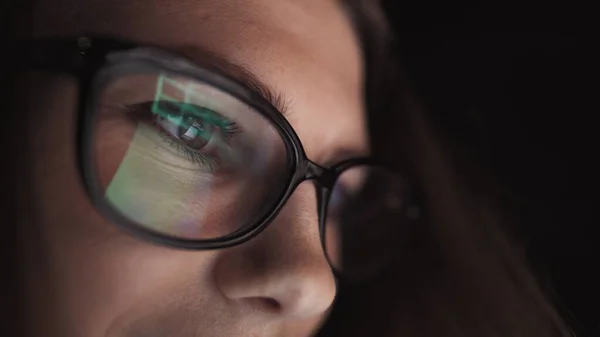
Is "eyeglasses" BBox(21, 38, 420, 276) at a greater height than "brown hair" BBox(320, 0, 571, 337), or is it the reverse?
"eyeglasses" BBox(21, 38, 420, 276)

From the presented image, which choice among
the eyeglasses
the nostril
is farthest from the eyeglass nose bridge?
the nostril

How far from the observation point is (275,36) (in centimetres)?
53

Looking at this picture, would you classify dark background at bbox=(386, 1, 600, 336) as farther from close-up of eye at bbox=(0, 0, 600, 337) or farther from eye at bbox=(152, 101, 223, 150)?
eye at bbox=(152, 101, 223, 150)

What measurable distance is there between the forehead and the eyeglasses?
2 cm

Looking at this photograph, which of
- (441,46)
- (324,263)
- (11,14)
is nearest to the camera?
(11,14)

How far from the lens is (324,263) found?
559 mm

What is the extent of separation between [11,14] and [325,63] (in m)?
0.25

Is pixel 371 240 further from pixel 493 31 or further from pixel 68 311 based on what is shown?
pixel 68 311

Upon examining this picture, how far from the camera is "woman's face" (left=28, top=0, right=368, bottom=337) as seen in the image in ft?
1.49

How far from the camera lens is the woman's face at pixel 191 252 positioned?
1.49 ft

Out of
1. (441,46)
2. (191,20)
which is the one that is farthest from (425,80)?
(191,20)

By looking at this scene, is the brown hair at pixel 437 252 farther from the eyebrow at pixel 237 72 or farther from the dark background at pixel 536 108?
the eyebrow at pixel 237 72

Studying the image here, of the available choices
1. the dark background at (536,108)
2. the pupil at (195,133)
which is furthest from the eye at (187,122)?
the dark background at (536,108)

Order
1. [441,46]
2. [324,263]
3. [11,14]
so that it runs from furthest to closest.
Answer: [441,46] < [324,263] < [11,14]
